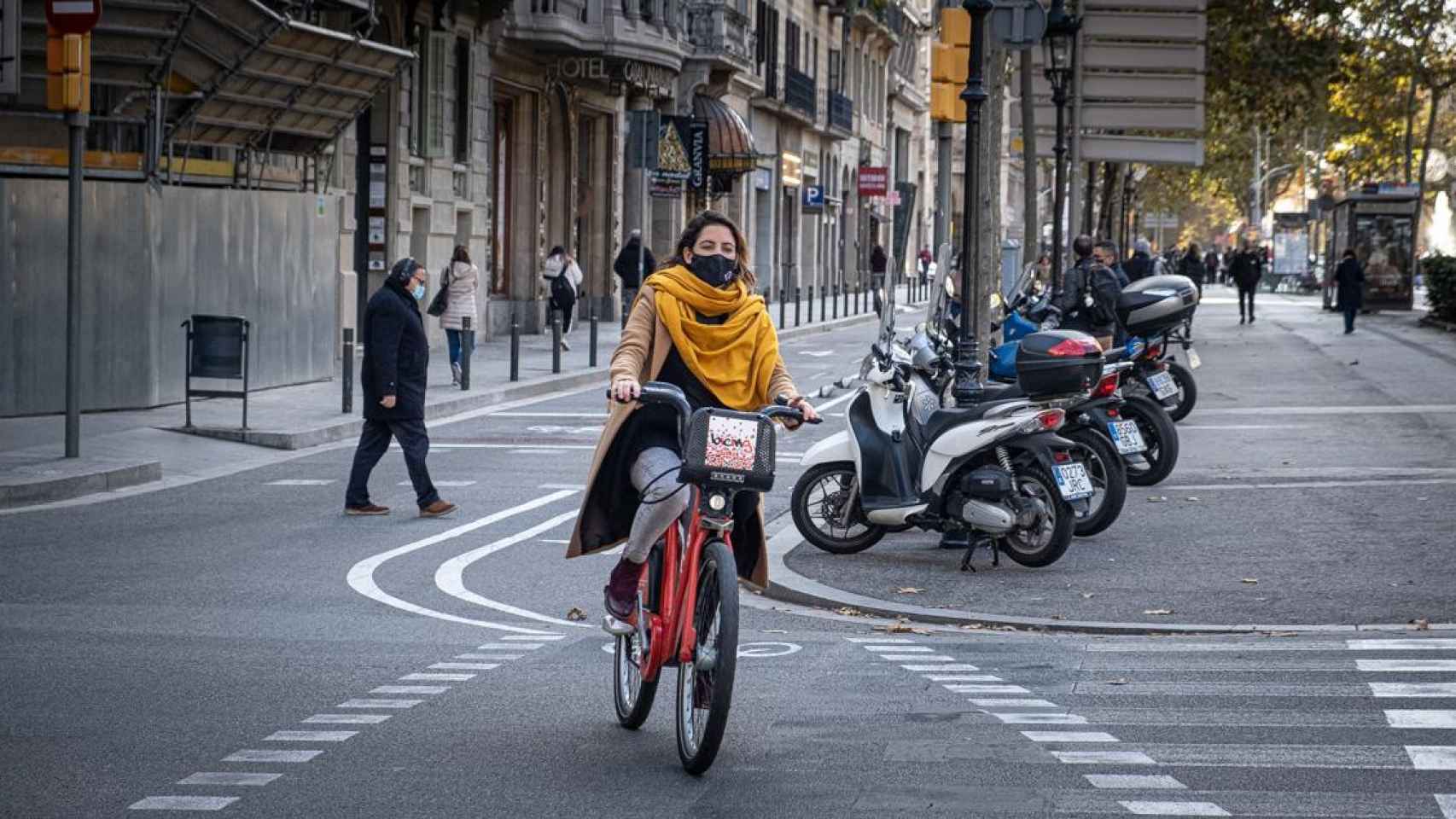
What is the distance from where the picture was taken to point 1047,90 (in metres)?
35.2

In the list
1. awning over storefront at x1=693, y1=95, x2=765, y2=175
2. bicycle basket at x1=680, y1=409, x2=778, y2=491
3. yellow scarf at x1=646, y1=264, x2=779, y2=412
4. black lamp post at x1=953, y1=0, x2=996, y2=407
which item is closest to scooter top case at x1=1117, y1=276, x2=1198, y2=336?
black lamp post at x1=953, y1=0, x2=996, y2=407

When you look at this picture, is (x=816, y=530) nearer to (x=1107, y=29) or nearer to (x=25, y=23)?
(x=25, y=23)

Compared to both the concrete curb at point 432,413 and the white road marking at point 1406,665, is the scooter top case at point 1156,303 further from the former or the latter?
the white road marking at point 1406,665

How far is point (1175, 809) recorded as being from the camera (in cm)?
613

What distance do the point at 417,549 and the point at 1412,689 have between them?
20.6 feet

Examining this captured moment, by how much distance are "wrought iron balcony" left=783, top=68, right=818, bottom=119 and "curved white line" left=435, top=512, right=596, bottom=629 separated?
1848 inches

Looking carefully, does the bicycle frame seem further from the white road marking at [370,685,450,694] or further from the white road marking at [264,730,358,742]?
Answer: the white road marking at [370,685,450,694]

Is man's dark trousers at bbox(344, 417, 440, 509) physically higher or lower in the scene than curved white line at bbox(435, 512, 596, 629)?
higher

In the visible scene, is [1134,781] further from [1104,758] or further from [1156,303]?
[1156,303]

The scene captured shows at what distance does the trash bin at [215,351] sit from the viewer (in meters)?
19.3

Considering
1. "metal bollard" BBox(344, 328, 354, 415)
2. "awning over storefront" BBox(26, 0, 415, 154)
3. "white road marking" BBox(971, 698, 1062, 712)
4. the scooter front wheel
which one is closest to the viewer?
"white road marking" BBox(971, 698, 1062, 712)

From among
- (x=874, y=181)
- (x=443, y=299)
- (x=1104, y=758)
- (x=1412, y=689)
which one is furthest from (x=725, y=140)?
(x=1104, y=758)

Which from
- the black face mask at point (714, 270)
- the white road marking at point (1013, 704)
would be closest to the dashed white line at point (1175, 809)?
the white road marking at point (1013, 704)

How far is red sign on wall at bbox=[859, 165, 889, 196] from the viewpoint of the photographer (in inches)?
2434
